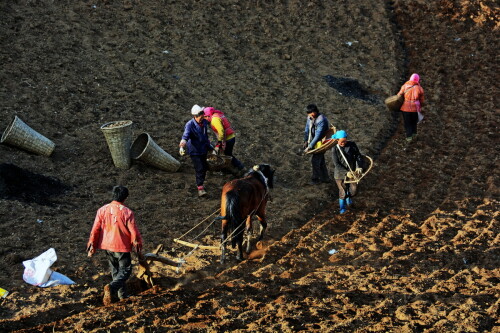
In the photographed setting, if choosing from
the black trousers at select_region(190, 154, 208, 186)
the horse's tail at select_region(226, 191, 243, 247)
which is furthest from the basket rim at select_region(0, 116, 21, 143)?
the horse's tail at select_region(226, 191, 243, 247)

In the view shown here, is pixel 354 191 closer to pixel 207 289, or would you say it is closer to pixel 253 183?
pixel 253 183

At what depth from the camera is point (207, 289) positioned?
27.8ft

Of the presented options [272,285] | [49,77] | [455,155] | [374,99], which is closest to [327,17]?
[374,99]

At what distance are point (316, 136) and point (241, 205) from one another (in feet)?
11.0

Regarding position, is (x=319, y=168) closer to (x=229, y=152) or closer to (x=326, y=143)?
→ (x=326, y=143)

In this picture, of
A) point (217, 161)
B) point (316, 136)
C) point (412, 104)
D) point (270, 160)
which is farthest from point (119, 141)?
point (412, 104)

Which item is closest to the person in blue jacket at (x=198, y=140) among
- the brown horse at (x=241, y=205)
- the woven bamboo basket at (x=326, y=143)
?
the brown horse at (x=241, y=205)

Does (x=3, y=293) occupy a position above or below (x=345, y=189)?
below

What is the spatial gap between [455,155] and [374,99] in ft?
11.2

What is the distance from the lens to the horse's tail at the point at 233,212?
A: 909 centimetres

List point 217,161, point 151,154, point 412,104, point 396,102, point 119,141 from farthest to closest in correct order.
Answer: point 396,102
point 412,104
point 151,154
point 217,161
point 119,141

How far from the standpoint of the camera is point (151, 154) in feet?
38.9

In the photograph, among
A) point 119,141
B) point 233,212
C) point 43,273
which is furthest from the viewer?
point 119,141

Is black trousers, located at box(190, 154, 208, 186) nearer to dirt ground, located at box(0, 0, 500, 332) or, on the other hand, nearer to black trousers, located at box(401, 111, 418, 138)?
dirt ground, located at box(0, 0, 500, 332)
